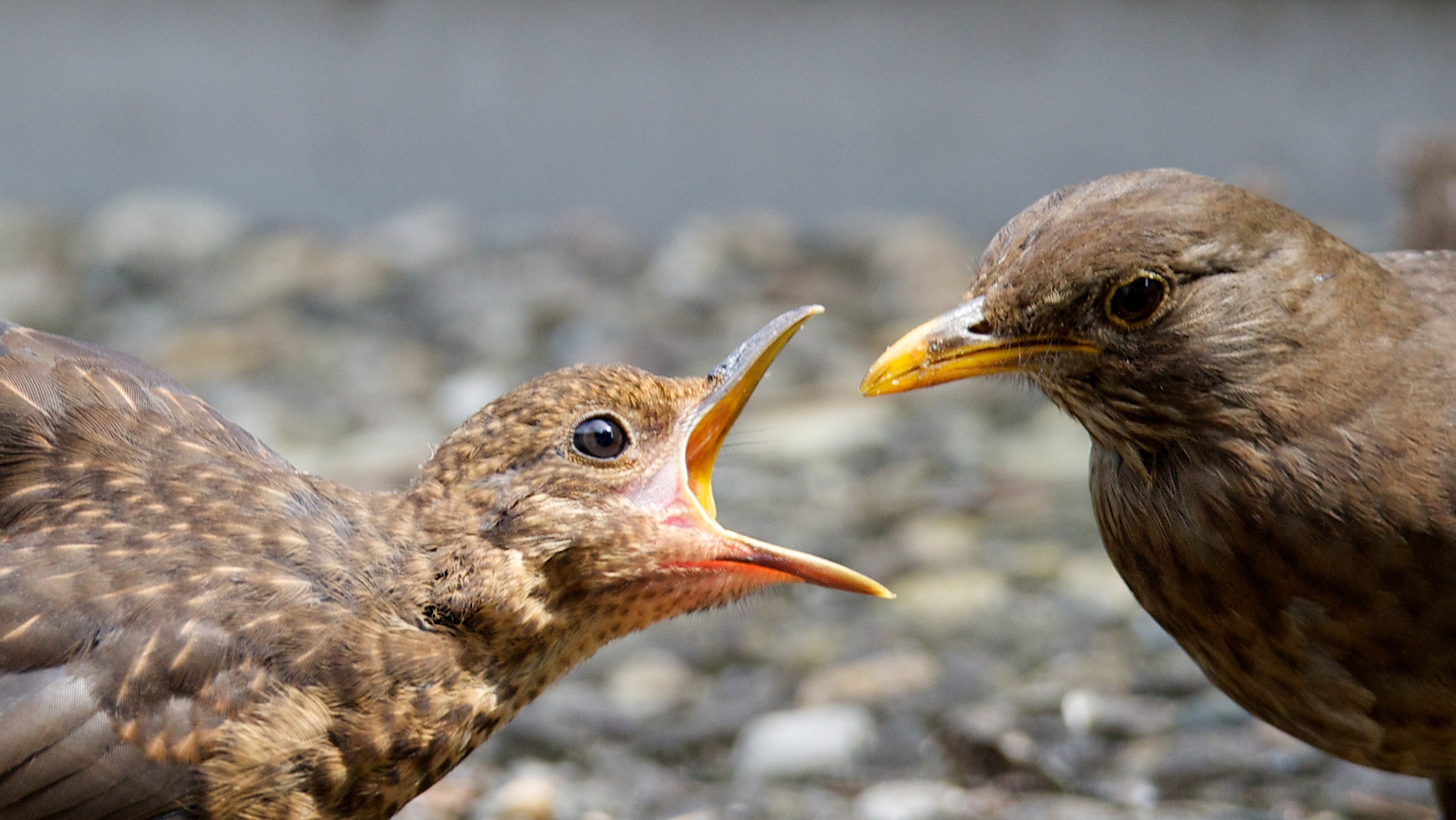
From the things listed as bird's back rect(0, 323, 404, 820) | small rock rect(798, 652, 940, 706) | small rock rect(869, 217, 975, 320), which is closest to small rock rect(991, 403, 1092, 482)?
small rock rect(869, 217, 975, 320)

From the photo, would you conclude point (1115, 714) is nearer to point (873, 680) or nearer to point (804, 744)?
point (873, 680)

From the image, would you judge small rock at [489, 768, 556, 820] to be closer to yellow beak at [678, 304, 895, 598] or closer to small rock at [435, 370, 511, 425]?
yellow beak at [678, 304, 895, 598]

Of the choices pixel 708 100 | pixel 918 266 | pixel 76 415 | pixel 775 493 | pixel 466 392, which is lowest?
pixel 76 415

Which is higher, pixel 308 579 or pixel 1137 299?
pixel 1137 299

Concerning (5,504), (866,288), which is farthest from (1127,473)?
(866,288)

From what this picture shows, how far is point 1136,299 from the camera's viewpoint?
10.0 feet

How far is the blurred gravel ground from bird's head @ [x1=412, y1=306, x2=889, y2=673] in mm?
1028

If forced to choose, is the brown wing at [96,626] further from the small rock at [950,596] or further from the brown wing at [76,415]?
the small rock at [950,596]

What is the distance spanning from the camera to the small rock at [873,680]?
15.8 ft

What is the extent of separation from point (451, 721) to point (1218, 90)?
5.96m

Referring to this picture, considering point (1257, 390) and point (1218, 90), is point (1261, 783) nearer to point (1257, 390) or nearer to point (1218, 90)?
point (1257, 390)

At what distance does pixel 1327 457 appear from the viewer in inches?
119

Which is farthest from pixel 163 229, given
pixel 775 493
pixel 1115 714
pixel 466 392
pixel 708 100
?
pixel 1115 714

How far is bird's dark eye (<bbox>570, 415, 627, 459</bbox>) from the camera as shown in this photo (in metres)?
3.26
